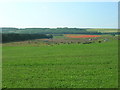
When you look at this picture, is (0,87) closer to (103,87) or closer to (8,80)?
(8,80)

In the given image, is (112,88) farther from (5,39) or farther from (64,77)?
(5,39)

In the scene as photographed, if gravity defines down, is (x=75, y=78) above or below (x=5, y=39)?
above

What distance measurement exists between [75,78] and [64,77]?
0.69m

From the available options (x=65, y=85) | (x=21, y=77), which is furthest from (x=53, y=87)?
(x=21, y=77)

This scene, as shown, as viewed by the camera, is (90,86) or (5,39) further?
(5,39)

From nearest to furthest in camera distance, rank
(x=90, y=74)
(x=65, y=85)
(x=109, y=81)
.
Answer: (x=65, y=85)
(x=109, y=81)
(x=90, y=74)

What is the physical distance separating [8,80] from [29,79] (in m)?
1.10

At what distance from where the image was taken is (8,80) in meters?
12.2

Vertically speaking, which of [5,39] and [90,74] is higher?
[90,74]

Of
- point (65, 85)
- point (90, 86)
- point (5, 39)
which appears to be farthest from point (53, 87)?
point (5, 39)

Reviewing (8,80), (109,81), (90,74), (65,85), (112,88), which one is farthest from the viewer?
(90,74)

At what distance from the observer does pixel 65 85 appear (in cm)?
1065

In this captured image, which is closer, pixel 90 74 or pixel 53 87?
pixel 53 87

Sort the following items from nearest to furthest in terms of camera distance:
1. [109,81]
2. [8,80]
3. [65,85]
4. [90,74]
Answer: [65,85] < [109,81] < [8,80] < [90,74]
